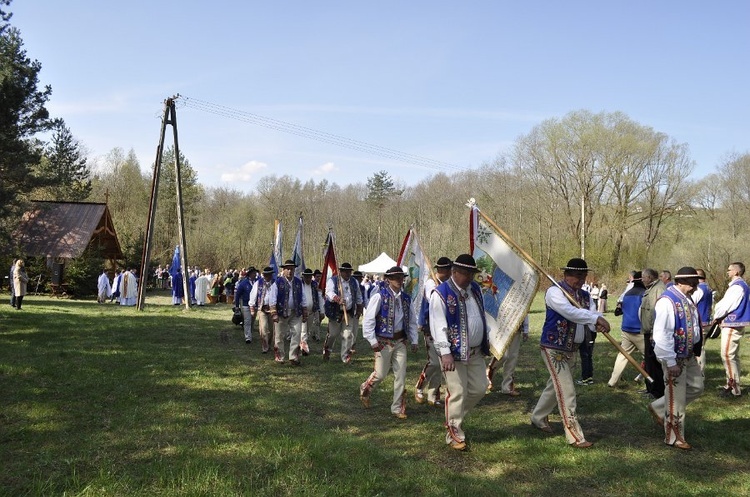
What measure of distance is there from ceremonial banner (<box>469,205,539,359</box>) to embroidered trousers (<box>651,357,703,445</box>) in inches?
66.4

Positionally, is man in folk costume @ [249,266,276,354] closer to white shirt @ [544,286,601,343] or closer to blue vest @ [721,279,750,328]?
white shirt @ [544,286,601,343]

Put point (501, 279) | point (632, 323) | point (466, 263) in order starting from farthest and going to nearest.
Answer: point (632, 323)
point (501, 279)
point (466, 263)

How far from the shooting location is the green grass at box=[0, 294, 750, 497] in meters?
4.97

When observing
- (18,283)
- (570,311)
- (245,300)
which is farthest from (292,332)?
(18,283)

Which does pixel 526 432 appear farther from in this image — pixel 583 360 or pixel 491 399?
pixel 583 360

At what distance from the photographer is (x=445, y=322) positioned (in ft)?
19.9

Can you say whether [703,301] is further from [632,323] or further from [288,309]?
[288,309]

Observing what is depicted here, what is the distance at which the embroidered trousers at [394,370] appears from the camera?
752 cm

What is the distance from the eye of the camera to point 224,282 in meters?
31.8

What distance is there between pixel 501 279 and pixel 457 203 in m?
45.2

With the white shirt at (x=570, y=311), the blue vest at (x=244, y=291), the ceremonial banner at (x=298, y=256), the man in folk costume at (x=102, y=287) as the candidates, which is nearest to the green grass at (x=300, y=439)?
the white shirt at (x=570, y=311)

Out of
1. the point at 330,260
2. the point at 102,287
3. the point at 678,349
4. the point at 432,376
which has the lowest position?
the point at 432,376

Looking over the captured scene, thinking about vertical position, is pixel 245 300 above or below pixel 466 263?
below

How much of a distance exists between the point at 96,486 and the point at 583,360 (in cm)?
761
